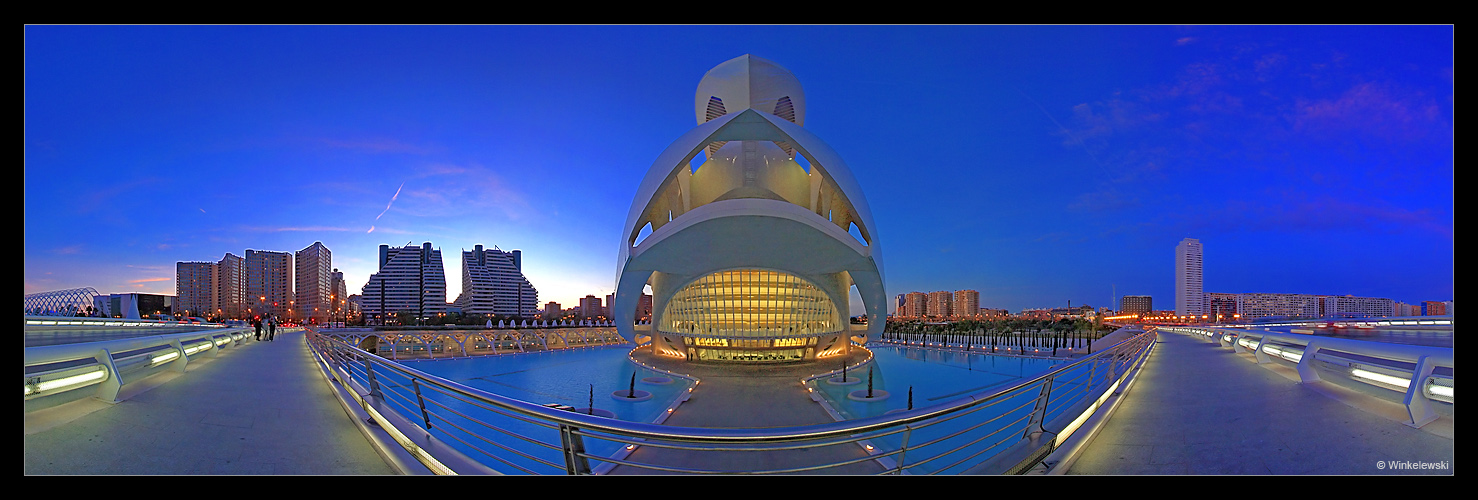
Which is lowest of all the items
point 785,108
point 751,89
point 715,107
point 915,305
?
point 915,305

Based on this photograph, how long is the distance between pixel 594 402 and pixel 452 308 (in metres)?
44.9

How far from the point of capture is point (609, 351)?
25.9 meters

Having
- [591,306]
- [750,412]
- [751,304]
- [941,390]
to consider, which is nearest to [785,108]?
[751,304]

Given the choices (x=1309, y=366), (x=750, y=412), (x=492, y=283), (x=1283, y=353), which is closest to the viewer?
(x=1309, y=366)

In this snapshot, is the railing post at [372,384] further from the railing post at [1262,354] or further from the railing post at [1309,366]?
the railing post at [1262,354]

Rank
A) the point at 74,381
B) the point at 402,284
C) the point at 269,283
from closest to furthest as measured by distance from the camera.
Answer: the point at 74,381 → the point at 269,283 → the point at 402,284

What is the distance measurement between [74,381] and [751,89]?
22.5 m

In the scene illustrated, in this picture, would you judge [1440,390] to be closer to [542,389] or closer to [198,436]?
[198,436]

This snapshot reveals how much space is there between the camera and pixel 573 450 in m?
1.99

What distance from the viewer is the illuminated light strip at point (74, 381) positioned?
3.04 metres
